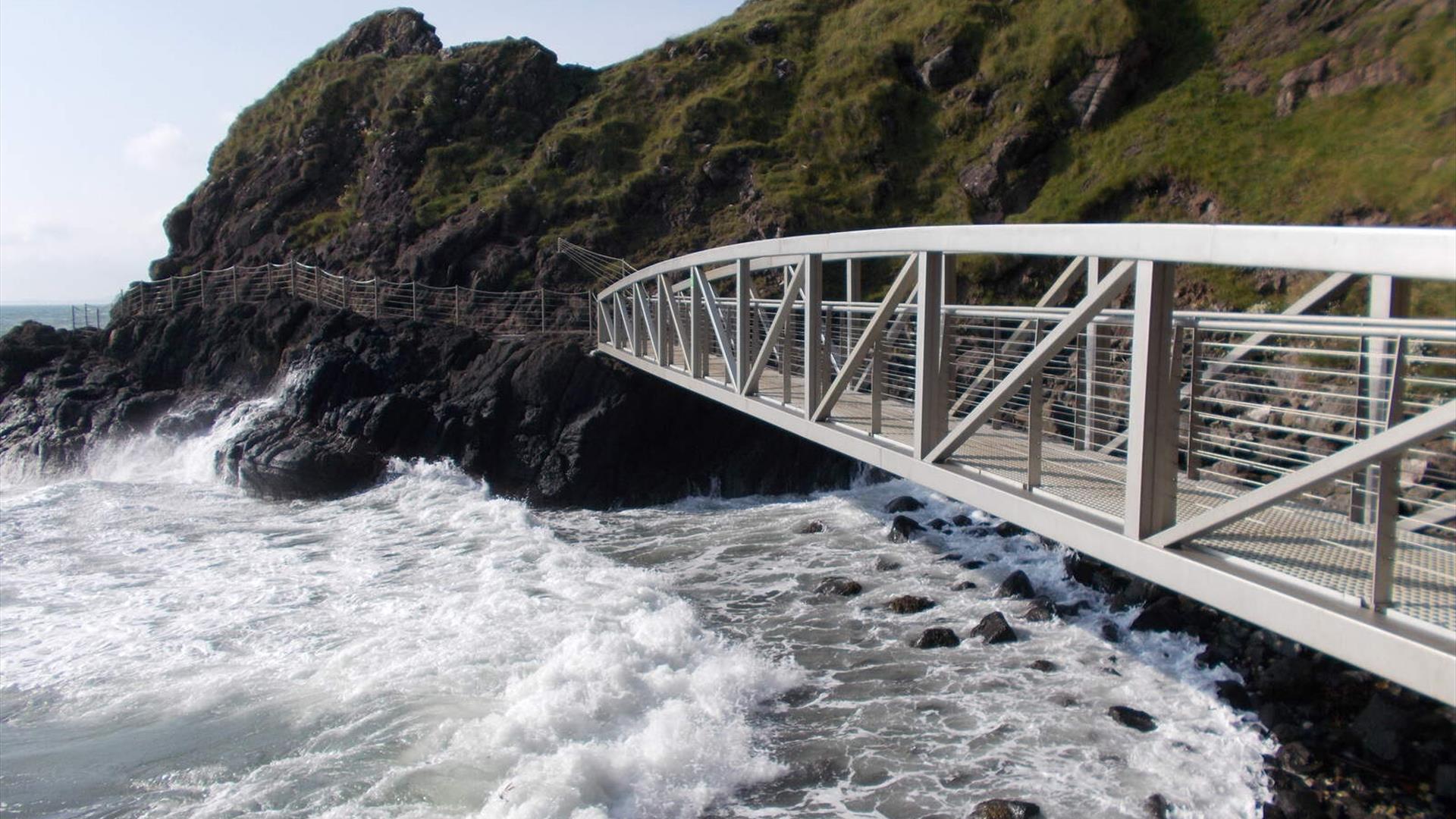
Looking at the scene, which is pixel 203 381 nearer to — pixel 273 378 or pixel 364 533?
pixel 273 378

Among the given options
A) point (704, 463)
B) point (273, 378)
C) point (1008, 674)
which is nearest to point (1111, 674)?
point (1008, 674)

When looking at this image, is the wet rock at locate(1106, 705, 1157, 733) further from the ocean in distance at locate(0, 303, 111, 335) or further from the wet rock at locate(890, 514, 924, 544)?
the ocean in distance at locate(0, 303, 111, 335)

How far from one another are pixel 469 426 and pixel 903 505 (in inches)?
330

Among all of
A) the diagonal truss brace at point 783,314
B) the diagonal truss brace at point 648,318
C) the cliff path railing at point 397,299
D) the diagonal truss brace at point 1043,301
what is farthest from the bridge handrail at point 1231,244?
the cliff path railing at point 397,299

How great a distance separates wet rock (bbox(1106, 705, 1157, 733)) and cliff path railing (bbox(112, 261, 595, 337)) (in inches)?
575

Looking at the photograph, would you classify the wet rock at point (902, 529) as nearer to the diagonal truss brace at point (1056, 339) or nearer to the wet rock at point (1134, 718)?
the wet rock at point (1134, 718)

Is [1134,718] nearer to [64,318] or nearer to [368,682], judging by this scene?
[368,682]

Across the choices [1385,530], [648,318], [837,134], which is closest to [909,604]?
[1385,530]

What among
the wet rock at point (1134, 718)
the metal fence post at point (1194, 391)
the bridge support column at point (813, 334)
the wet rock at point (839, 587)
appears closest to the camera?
the metal fence post at point (1194, 391)

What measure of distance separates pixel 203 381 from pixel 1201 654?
2125 cm

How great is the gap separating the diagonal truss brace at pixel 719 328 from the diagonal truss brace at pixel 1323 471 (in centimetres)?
692

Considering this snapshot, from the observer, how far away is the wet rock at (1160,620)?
946 cm

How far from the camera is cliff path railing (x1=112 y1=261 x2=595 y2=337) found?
22.3 meters

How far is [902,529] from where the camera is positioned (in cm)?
1312
